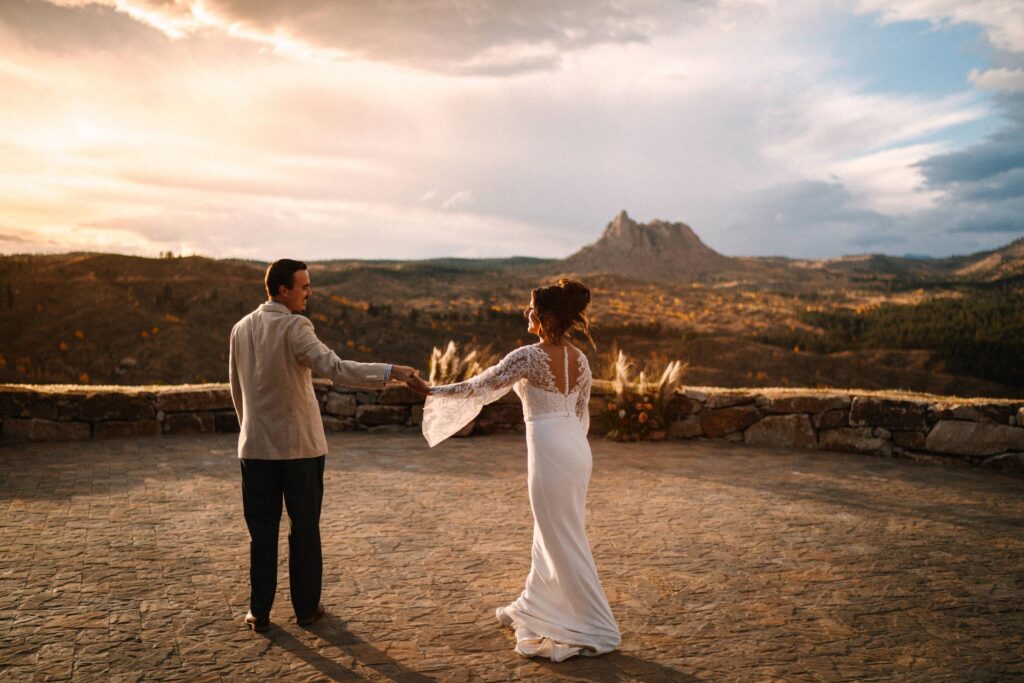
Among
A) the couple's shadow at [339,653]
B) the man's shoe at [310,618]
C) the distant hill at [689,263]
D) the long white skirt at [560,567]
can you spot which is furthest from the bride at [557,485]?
the distant hill at [689,263]

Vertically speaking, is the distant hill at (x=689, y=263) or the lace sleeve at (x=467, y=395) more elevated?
the distant hill at (x=689, y=263)

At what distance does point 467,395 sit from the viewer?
5.00 m

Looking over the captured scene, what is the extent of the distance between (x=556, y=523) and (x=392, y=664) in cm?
116

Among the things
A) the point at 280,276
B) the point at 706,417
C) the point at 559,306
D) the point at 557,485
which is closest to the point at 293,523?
the point at 280,276

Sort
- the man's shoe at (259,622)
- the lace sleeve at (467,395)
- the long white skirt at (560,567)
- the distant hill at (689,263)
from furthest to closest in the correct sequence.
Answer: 1. the distant hill at (689,263)
2. the lace sleeve at (467,395)
3. the man's shoe at (259,622)
4. the long white skirt at (560,567)

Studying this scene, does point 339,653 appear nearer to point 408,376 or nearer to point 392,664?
point 392,664

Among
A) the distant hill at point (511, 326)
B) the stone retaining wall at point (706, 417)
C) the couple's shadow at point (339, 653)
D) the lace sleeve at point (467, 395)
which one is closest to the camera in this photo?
the couple's shadow at point (339, 653)

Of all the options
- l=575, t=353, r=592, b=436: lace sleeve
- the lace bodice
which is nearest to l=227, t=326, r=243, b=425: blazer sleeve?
the lace bodice

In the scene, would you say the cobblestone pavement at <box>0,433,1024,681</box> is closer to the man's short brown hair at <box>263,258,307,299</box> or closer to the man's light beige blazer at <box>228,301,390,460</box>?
the man's light beige blazer at <box>228,301,390,460</box>

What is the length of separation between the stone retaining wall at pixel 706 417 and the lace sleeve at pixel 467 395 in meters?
5.37

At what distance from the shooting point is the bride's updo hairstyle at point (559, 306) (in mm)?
4535

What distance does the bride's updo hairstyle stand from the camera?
4535mm

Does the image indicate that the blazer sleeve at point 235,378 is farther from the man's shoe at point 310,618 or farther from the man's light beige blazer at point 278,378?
the man's shoe at point 310,618

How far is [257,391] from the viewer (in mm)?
4473
